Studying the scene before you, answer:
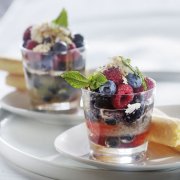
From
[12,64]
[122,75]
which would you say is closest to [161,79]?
[12,64]

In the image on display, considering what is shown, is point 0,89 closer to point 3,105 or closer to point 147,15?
point 3,105

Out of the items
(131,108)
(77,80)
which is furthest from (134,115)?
(77,80)

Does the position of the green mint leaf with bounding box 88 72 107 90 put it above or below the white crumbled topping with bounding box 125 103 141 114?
above

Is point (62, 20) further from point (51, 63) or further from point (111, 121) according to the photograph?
point (111, 121)

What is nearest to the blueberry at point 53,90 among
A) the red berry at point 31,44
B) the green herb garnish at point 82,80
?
the red berry at point 31,44

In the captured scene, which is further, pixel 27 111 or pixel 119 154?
pixel 27 111

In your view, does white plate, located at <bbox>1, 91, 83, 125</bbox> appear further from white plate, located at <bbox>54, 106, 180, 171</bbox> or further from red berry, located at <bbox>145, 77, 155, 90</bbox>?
red berry, located at <bbox>145, 77, 155, 90</bbox>

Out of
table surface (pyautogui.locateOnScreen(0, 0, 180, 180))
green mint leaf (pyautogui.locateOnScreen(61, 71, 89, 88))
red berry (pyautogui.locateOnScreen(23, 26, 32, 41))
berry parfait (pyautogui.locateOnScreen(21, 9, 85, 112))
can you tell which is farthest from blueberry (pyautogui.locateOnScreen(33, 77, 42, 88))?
table surface (pyautogui.locateOnScreen(0, 0, 180, 180))
